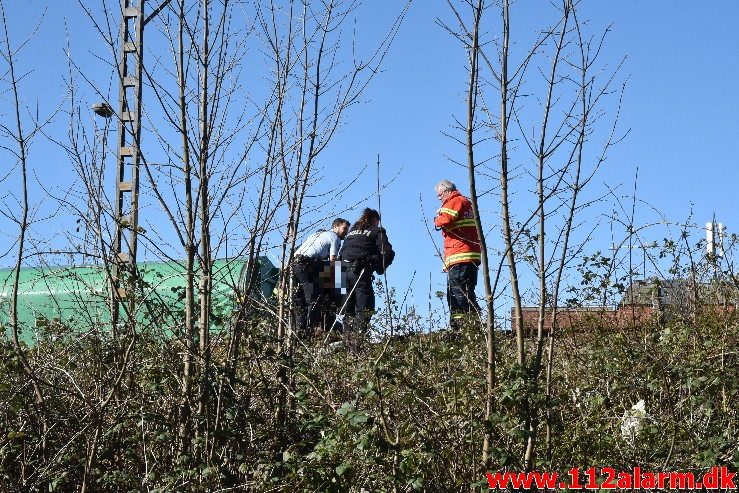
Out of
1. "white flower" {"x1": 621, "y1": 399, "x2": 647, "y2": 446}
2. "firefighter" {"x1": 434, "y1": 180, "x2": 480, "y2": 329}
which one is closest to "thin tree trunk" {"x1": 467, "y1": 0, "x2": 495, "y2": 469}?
"white flower" {"x1": 621, "y1": 399, "x2": 647, "y2": 446}

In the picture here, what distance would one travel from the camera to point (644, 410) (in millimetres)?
4875

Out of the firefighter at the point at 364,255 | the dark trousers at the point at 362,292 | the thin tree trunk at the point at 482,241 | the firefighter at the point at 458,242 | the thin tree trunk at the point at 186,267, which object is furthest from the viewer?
the firefighter at the point at 364,255

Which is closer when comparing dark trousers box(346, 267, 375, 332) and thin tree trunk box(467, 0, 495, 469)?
thin tree trunk box(467, 0, 495, 469)

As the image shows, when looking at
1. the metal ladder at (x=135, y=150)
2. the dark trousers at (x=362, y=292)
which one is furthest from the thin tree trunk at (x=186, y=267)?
the dark trousers at (x=362, y=292)

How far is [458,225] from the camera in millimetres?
8469

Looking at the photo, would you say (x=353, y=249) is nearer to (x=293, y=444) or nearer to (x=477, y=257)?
(x=477, y=257)

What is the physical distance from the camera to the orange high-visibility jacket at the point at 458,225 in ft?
27.6

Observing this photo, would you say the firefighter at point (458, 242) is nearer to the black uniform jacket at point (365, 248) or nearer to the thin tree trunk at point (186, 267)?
the black uniform jacket at point (365, 248)

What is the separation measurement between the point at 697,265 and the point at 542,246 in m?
2.47

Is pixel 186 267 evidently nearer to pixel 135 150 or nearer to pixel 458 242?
pixel 135 150

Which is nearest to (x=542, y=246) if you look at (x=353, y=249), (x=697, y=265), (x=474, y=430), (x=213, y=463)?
(x=474, y=430)

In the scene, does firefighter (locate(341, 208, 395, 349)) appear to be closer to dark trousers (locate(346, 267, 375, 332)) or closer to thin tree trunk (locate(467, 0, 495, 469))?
dark trousers (locate(346, 267, 375, 332))

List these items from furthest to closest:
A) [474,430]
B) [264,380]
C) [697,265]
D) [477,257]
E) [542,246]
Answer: [477,257] < [697,265] < [264,380] < [542,246] < [474,430]

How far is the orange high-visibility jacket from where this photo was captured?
841cm
